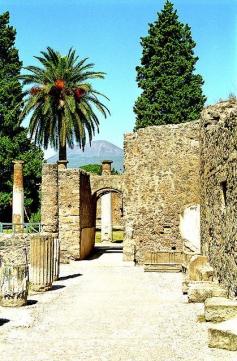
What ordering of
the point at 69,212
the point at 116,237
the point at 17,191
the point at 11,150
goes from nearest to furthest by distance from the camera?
the point at 69,212
the point at 17,191
the point at 11,150
the point at 116,237

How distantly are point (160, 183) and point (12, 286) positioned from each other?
28.4 feet

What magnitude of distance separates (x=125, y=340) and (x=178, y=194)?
10.9 m

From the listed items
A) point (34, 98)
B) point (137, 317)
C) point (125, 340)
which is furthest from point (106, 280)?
point (34, 98)

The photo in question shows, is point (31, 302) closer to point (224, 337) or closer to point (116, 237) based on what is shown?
point (224, 337)

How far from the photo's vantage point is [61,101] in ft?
88.0

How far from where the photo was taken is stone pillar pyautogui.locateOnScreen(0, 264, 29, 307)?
10492 mm

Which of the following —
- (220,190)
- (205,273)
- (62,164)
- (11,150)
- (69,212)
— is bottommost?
(205,273)

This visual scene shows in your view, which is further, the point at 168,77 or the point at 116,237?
the point at 116,237

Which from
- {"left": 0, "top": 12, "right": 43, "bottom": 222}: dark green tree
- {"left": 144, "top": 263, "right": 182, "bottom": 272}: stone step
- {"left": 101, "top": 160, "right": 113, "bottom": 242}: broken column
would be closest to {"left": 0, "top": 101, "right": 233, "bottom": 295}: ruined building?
{"left": 144, "top": 263, "right": 182, "bottom": 272}: stone step

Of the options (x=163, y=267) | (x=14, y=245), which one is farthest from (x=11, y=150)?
(x=163, y=267)

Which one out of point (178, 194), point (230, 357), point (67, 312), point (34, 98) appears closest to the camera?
point (230, 357)

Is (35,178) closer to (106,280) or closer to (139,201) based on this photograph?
(139,201)

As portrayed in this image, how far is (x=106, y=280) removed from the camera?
1470 cm

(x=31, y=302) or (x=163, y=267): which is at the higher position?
(x=163, y=267)
